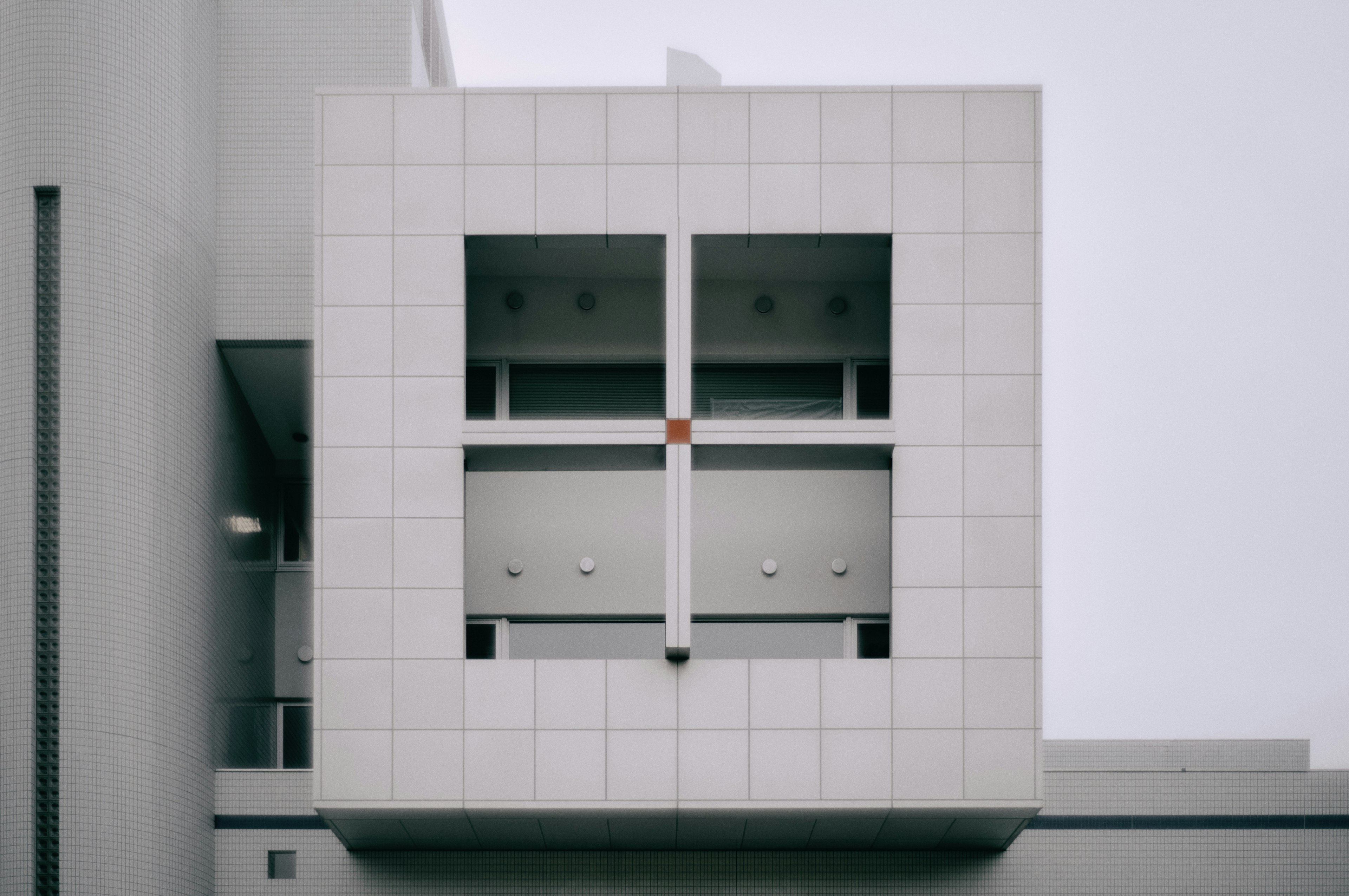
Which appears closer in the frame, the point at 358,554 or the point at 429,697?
the point at 429,697

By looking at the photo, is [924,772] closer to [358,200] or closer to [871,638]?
[871,638]

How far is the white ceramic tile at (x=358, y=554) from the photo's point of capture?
12.9 m

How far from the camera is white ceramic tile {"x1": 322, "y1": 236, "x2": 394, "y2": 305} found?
13.1 meters

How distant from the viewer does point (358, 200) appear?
13156mm

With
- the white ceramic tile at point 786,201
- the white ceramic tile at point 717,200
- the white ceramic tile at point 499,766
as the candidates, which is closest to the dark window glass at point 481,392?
the white ceramic tile at point 717,200

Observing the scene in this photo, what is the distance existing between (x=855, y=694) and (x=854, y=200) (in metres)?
5.17

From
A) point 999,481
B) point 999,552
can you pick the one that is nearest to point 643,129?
point 999,481

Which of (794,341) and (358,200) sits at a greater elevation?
(358,200)

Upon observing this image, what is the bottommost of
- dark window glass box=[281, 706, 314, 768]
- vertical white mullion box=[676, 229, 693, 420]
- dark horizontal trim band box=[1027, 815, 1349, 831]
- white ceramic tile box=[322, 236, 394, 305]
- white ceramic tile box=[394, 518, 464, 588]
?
dark horizontal trim band box=[1027, 815, 1349, 831]

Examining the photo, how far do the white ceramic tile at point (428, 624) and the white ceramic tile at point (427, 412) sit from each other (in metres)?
1.54

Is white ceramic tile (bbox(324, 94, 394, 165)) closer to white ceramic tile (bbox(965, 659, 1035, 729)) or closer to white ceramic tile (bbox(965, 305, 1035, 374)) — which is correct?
white ceramic tile (bbox(965, 305, 1035, 374))

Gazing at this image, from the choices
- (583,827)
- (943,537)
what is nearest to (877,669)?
(943,537)

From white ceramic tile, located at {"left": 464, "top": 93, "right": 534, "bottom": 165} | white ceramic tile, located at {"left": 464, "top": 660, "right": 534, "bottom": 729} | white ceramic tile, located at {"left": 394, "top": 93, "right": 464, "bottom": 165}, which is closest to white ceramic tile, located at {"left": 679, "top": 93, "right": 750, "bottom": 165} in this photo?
white ceramic tile, located at {"left": 464, "top": 93, "right": 534, "bottom": 165}

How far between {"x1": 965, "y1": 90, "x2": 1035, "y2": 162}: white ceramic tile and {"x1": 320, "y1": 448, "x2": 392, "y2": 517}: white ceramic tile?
696cm
